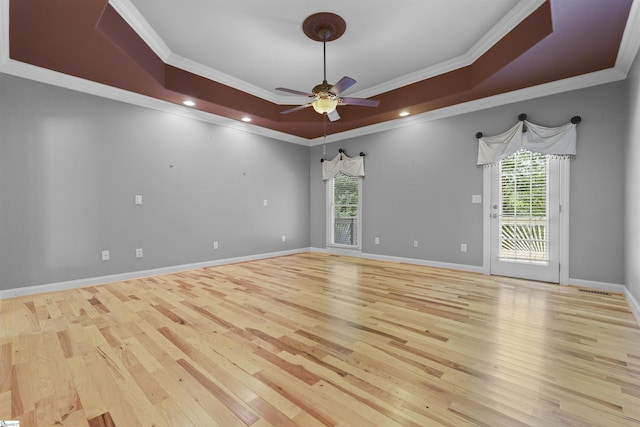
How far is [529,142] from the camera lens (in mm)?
4000

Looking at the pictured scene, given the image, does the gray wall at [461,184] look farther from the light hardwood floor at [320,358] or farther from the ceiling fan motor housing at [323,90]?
the ceiling fan motor housing at [323,90]

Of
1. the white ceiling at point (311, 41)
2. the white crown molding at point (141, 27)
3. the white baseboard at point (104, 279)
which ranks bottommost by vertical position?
the white baseboard at point (104, 279)

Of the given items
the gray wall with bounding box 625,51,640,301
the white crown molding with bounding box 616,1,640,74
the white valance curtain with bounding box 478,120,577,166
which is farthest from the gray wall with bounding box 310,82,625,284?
the white crown molding with bounding box 616,1,640,74

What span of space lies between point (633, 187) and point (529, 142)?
4.44 feet

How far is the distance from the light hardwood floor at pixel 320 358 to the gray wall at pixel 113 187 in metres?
0.73

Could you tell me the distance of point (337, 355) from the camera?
6.38 ft

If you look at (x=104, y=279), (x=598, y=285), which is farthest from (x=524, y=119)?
(x=104, y=279)

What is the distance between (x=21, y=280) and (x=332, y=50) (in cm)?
479

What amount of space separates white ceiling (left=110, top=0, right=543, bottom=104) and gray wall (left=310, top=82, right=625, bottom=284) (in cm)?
114

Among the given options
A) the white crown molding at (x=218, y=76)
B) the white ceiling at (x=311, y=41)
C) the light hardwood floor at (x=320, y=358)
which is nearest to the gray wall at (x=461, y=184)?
the light hardwood floor at (x=320, y=358)

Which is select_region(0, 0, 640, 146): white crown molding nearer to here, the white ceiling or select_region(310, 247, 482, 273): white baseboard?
the white ceiling

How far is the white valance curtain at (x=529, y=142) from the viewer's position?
147 inches

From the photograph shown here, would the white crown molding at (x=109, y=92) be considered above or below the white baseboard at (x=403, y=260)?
above

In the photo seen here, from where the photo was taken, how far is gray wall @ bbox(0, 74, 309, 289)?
3328mm
